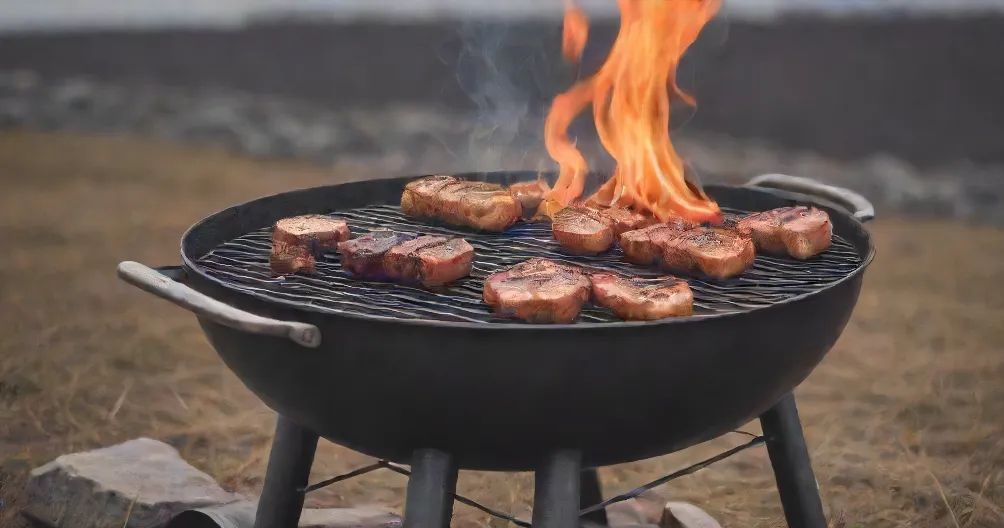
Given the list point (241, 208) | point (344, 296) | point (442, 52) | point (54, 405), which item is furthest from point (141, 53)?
point (344, 296)

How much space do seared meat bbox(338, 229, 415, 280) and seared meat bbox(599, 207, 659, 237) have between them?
26.1 inches

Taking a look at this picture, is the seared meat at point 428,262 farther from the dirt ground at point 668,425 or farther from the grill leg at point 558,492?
the dirt ground at point 668,425

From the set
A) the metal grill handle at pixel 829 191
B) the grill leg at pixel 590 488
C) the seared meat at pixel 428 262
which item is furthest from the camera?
the grill leg at pixel 590 488

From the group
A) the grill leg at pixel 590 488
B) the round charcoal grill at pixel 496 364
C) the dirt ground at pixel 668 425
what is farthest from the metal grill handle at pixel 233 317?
the dirt ground at pixel 668 425

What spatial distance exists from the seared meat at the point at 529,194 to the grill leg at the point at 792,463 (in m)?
1.02

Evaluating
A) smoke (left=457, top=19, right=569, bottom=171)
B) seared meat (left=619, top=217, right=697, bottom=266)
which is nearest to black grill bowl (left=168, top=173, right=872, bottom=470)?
seared meat (left=619, top=217, right=697, bottom=266)

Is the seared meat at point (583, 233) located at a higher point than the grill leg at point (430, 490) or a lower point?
higher

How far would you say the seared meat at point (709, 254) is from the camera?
8.33 ft

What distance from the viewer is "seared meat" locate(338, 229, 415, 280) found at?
252 cm

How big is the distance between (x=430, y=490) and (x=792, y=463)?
1260 millimetres

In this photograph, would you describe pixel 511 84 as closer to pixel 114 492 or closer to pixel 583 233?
pixel 114 492

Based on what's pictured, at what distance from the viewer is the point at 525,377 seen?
1955 mm

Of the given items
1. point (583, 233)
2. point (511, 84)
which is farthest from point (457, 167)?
point (583, 233)

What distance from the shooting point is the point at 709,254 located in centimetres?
254
